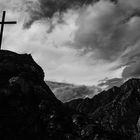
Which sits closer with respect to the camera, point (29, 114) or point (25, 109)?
point (29, 114)

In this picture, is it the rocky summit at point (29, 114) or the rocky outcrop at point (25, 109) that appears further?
the rocky summit at point (29, 114)

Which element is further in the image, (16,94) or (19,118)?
(16,94)

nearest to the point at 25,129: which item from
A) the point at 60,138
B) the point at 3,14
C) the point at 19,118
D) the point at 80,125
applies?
the point at 19,118

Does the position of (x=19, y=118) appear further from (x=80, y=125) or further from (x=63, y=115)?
(x=80, y=125)

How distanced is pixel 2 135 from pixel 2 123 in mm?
5124

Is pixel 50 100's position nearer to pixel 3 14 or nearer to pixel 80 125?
pixel 80 125

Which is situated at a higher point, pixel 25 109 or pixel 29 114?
pixel 25 109

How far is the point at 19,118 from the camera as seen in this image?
11375 centimetres

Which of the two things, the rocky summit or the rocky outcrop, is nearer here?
the rocky outcrop

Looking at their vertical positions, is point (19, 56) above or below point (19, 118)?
above

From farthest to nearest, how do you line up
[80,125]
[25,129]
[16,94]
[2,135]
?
1. [80,125]
2. [16,94]
3. [25,129]
4. [2,135]

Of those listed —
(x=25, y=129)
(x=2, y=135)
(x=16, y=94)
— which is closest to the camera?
(x=2, y=135)

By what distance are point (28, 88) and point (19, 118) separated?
83.2 ft

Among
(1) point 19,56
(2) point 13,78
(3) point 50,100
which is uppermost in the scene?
(1) point 19,56
